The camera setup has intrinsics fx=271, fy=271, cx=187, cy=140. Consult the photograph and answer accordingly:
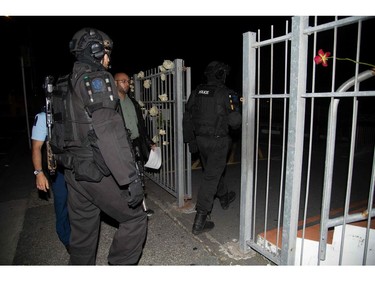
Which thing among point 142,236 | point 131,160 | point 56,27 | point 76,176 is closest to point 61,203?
point 76,176

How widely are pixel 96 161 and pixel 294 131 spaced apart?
1.68m

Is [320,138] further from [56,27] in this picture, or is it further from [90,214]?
[56,27]

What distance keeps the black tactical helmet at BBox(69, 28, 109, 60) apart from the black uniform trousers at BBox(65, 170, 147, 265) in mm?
1097

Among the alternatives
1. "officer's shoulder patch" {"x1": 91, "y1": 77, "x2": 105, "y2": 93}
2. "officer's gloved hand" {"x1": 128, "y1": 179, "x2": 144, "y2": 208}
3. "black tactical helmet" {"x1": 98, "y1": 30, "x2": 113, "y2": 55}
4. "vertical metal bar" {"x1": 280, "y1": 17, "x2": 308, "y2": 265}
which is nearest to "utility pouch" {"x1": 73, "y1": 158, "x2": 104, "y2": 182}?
"officer's gloved hand" {"x1": 128, "y1": 179, "x2": 144, "y2": 208}

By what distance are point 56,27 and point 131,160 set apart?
23.4 meters

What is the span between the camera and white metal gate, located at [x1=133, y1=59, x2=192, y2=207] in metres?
4.17

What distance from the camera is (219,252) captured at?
3238 mm

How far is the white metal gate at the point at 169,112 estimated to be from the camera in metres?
4.17

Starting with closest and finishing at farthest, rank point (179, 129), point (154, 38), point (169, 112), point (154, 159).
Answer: point (179, 129) → point (154, 159) → point (169, 112) → point (154, 38)

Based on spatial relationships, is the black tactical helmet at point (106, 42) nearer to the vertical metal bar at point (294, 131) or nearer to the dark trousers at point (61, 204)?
the dark trousers at point (61, 204)

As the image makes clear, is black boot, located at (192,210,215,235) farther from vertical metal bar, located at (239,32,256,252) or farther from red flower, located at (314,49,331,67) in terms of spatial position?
red flower, located at (314,49,331,67)

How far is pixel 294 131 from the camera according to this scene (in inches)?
88.1

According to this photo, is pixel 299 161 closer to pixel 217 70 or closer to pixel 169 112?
pixel 217 70

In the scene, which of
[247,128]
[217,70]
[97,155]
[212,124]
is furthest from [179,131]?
[97,155]
